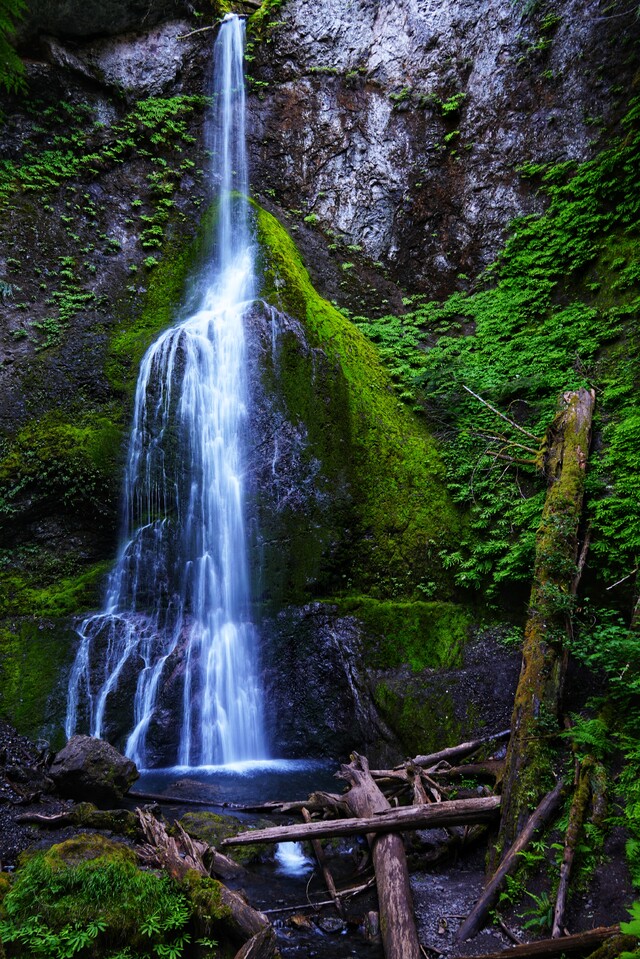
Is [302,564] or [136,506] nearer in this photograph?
[302,564]

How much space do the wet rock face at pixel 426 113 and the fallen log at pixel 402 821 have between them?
473 inches

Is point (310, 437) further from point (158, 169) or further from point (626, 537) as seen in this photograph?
point (158, 169)

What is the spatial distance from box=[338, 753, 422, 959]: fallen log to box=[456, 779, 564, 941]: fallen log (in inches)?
13.6

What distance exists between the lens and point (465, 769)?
17.6 feet

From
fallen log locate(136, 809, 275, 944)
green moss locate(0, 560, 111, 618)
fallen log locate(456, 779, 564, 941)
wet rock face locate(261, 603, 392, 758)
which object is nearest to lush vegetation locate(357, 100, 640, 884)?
fallen log locate(456, 779, 564, 941)

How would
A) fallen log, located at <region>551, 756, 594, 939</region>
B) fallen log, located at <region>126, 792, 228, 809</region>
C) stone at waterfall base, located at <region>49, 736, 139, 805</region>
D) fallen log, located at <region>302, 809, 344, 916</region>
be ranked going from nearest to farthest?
fallen log, located at <region>551, 756, 594, 939</region>, fallen log, located at <region>302, 809, 344, 916</region>, stone at waterfall base, located at <region>49, 736, 139, 805</region>, fallen log, located at <region>126, 792, 228, 809</region>

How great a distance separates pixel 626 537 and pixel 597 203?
8012mm

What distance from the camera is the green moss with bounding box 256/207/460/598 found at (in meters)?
8.23

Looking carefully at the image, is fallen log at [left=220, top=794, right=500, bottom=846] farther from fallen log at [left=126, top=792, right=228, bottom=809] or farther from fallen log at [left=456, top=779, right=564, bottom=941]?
fallen log at [left=126, top=792, right=228, bottom=809]

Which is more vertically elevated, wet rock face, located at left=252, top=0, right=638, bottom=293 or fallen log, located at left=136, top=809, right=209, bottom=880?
wet rock face, located at left=252, top=0, right=638, bottom=293

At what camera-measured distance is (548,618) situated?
4.98 metres

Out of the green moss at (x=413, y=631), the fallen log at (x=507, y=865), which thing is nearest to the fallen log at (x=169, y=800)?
the green moss at (x=413, y=631)

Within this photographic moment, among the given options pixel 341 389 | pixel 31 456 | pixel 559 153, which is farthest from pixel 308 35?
pixel 31 456

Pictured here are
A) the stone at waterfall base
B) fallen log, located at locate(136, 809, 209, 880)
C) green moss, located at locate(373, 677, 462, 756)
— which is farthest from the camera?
green moss, located at locate(373, 677, 462, 756)
